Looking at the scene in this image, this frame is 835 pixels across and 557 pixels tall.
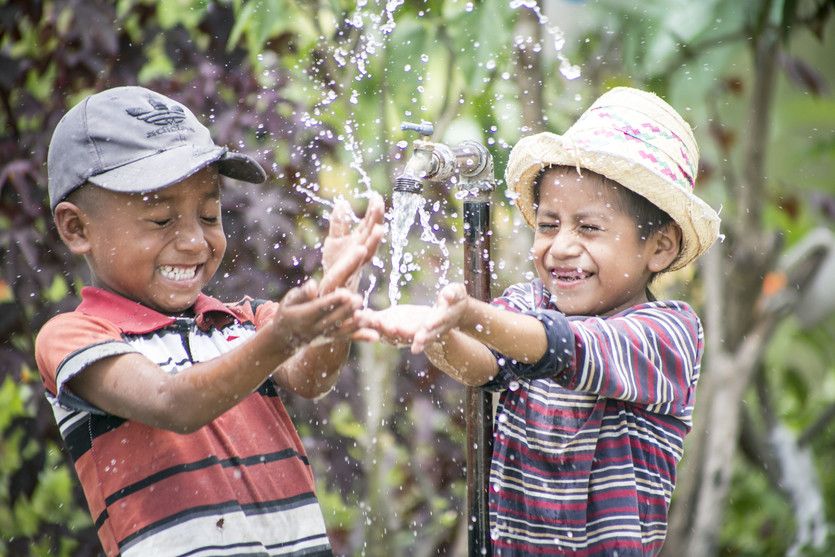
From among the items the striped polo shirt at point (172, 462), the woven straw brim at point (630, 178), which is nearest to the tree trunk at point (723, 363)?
the woven straw brim at point (630, 178)

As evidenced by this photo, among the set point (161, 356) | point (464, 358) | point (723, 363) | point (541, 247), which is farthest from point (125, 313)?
point (723, 363)

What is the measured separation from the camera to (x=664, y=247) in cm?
226

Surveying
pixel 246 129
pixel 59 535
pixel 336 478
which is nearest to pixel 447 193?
Answer: pixel 246 129

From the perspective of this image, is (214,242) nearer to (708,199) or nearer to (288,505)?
(288,505)

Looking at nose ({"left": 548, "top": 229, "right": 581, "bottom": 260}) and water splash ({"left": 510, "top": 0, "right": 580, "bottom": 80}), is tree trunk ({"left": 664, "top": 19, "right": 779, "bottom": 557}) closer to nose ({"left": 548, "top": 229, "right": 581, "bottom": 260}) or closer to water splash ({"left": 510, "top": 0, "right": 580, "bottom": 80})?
water splash ({"left": 510, "top": 0, "right": 580, "bottom": 80})

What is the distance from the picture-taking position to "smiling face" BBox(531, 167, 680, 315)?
2156mm

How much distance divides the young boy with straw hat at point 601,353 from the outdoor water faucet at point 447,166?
9 cm

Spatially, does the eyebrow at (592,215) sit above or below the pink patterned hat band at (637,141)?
below

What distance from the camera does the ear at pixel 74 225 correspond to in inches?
80.7

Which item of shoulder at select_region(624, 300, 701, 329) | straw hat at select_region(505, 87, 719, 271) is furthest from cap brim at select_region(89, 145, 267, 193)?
shoulder at select_region(624, 300, 701, 329)

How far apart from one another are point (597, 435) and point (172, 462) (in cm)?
77

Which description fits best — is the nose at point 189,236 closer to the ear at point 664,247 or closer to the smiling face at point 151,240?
the smiling face at point 151,240

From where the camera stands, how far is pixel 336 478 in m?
3.22

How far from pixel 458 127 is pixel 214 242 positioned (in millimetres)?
1657
